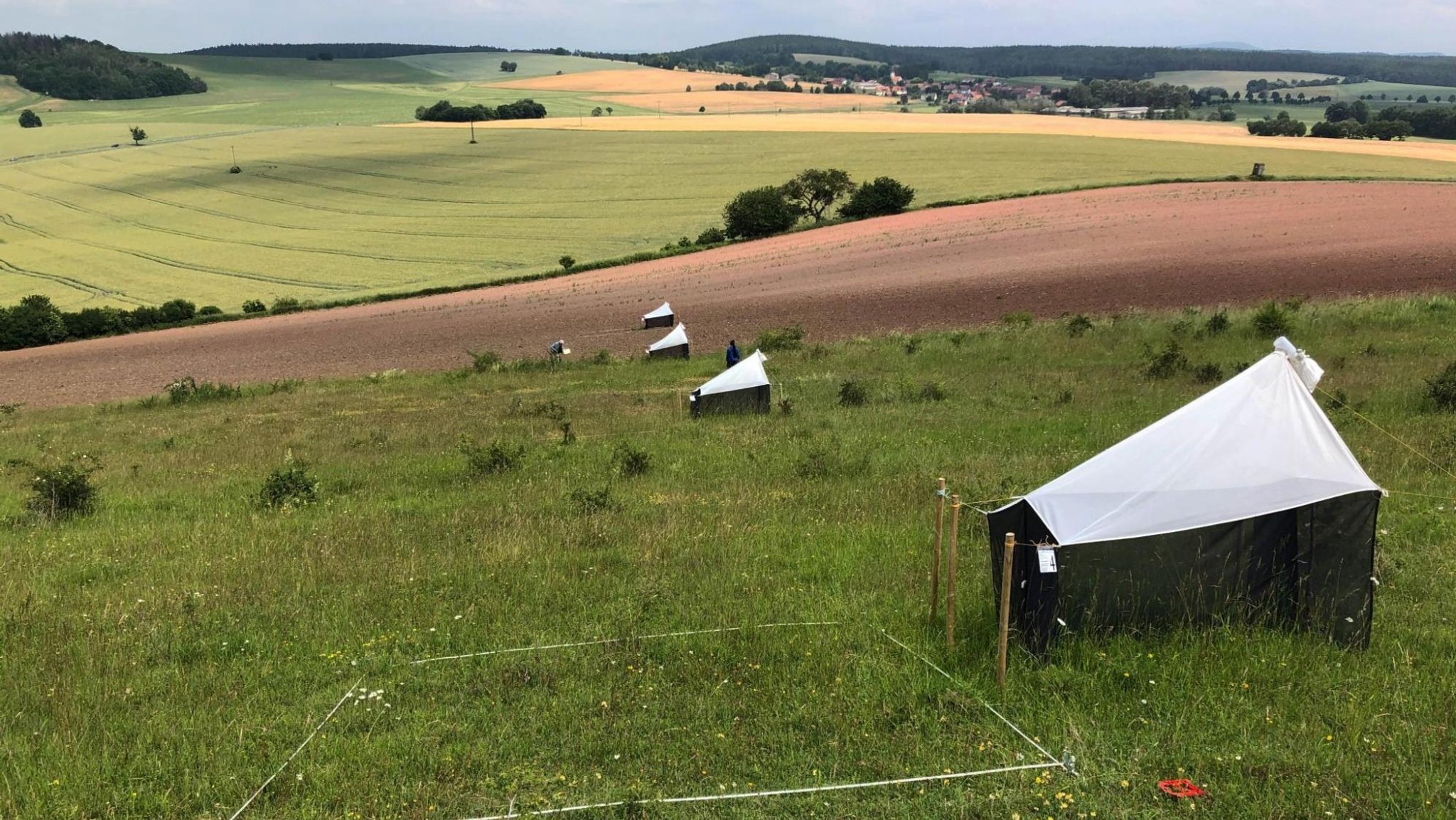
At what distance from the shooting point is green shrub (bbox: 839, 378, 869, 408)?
19453 millimetres

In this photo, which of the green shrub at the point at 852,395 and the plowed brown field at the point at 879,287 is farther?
the plowed brown field at the point at 879,287

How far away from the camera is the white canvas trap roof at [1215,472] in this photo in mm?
6574

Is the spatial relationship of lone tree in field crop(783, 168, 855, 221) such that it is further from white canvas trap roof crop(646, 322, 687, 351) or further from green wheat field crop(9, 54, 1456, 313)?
white canvas trap roof crop(646, 322, 687, 351)

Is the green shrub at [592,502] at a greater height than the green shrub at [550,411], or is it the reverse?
the green shrub at [592,502]

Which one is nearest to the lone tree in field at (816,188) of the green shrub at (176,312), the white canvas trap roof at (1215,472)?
the green shrub at (176,312)

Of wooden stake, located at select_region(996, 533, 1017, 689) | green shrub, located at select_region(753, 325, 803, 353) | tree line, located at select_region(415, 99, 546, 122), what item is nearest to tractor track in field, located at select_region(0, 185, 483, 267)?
green shrub, located at select_region(753, 325, 803, 353)

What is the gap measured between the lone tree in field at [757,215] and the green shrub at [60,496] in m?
54.5

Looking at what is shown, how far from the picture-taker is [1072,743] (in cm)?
579

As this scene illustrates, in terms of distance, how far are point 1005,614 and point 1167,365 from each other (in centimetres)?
1574

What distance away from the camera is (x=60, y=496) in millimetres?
12641

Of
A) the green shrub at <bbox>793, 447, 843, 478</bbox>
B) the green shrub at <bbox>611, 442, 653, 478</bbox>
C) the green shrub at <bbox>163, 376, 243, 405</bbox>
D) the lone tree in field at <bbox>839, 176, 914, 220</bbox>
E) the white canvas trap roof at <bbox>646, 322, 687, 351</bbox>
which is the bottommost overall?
the green shrub at <bbox>163, 376, 243, 405</bbox>

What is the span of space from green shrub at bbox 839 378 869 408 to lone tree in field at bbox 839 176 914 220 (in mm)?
49951

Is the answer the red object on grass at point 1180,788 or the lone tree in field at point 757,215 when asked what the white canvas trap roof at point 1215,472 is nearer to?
the red object on grass at point 1180,788

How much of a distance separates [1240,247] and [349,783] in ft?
151
